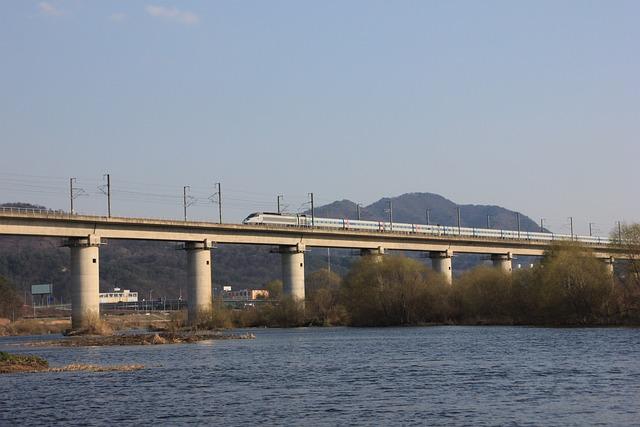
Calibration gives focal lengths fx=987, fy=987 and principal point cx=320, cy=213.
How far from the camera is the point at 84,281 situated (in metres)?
101

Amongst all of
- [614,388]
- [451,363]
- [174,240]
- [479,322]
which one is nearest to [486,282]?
[479,322]

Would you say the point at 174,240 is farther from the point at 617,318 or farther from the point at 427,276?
the point at 617,318

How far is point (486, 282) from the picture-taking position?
115 m

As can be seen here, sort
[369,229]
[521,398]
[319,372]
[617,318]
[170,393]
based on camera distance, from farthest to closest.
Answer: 1. [369,229]
2. [617,318]
3. [319,372]
4. [170,393]
5. [521,398]

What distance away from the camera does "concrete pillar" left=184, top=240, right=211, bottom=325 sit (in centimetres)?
11419

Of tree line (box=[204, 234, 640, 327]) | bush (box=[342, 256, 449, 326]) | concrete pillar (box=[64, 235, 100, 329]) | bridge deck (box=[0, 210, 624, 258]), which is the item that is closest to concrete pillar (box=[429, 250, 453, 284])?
bridge deck (box=[0, 210, 624, 258])

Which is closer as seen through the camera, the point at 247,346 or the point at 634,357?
the point at 634,357

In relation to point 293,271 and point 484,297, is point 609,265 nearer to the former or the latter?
point 484,297

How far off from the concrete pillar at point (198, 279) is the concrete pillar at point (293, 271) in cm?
1332

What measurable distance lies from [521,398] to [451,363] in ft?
56.2

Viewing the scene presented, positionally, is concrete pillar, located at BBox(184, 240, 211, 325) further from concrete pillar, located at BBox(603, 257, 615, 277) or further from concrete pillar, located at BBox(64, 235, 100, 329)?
concrete pillar, located at BBox(603, 257, 615, 277)

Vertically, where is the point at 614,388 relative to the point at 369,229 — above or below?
below

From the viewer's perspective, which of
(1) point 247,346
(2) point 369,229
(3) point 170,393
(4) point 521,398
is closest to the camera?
(4) point 521,398

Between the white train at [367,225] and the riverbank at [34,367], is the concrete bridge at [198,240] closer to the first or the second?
the white train at [367,225]
